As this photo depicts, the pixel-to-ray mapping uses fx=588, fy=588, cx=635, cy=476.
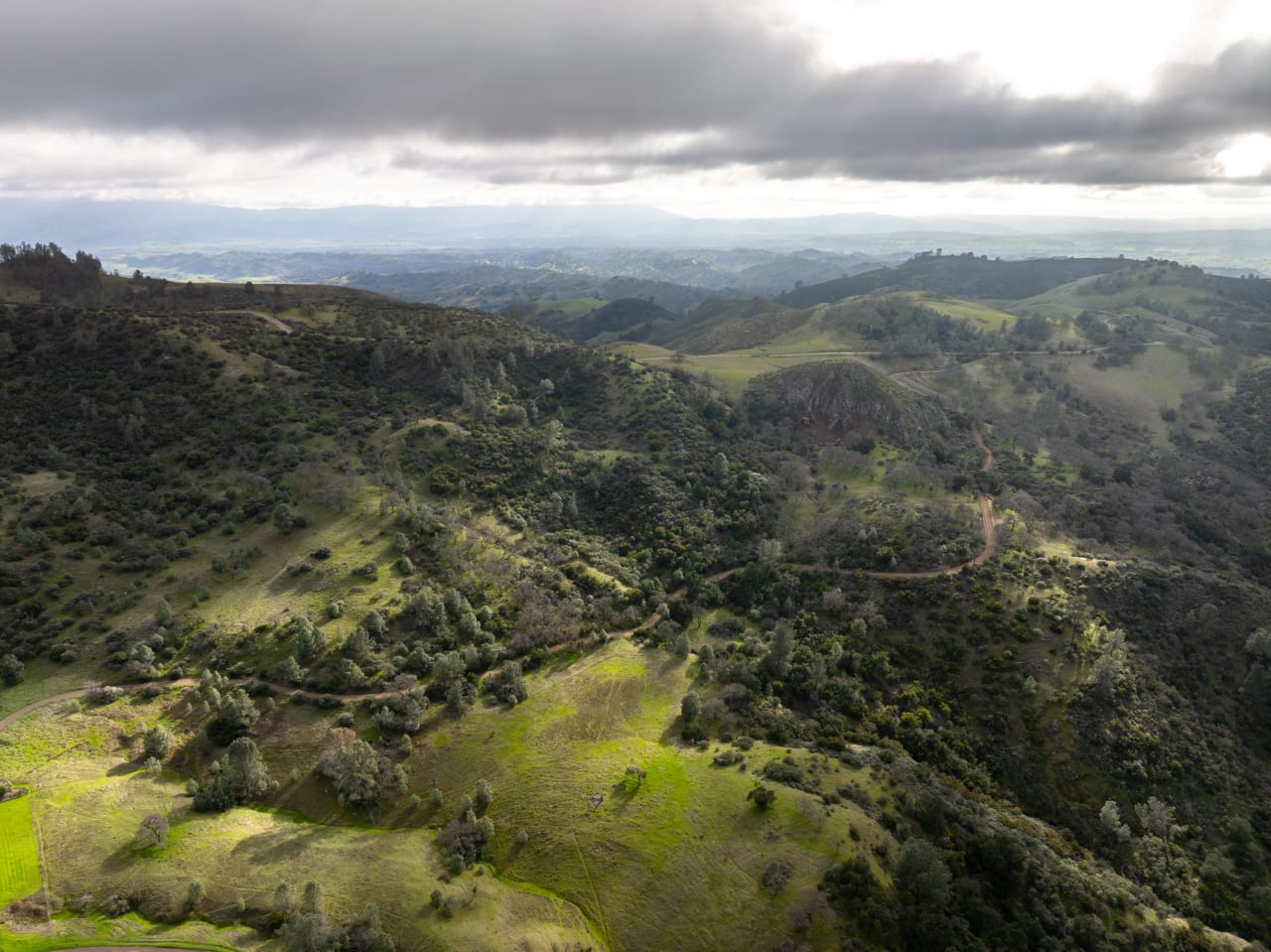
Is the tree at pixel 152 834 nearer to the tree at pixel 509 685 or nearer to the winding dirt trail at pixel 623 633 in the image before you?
the winding dirt trail at pixel 623 633

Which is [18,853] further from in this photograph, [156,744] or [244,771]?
[244,771]

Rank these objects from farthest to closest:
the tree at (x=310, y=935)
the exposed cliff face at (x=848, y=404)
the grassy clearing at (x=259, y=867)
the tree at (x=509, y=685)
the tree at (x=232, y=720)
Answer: the exposed cliff face at (x=848, y=404), the tree at (x=509, y=685), the tree at (x=232, y=720), the grassy clearing at (x=259, y=867), the tree at (x=310, y=935)

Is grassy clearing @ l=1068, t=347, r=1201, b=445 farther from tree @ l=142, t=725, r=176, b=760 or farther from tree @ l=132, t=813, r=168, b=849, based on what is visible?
tree @ l=142, t=725, r=176, b=760

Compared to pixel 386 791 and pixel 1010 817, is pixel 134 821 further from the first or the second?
pixel 1010 817

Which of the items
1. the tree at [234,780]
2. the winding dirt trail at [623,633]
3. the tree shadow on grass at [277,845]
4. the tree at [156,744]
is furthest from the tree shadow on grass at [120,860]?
the winding dirt trail at [623,633]

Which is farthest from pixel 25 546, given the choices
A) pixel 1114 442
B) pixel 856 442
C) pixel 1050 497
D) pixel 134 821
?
pixel 1114 442

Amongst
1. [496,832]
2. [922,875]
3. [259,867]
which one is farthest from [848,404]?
[259,867]
